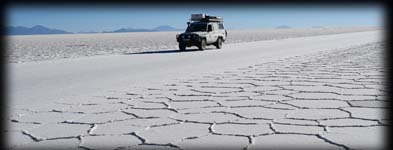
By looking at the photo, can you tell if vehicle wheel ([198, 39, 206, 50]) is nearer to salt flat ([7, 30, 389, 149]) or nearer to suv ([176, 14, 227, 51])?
suv ([176, 14, 227, 51])

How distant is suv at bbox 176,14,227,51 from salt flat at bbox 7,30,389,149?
11718 millimetres

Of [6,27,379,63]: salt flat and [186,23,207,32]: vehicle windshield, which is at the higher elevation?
[186,23,207,32]: vehicle windshield

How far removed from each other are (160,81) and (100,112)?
3338 millimetres

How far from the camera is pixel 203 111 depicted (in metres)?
5.69

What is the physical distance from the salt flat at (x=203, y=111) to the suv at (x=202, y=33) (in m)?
11.7

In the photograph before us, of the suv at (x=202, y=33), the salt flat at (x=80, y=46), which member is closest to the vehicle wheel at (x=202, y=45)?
the suv at (x=202, y=33)

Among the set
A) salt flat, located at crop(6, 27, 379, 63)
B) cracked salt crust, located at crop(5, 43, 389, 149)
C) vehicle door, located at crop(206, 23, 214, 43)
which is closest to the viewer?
cracked salt crust, located at crop(5, 43, 389, 149)

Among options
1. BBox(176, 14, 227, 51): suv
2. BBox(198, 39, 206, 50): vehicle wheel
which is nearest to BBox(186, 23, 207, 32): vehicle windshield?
BBox(176, 14, 227, 51): suv

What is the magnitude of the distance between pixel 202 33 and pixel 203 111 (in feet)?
53.7

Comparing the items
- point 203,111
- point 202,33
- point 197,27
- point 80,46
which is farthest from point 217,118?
point 80,46

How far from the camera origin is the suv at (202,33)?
21469 mm

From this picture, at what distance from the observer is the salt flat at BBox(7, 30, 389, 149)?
13.9 ft

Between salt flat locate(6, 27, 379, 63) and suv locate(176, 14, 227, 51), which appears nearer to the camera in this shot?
salt flat locate(6, 27, 379, 63)

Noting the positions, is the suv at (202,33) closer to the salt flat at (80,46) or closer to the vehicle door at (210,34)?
the vehicle door at (210,34)
